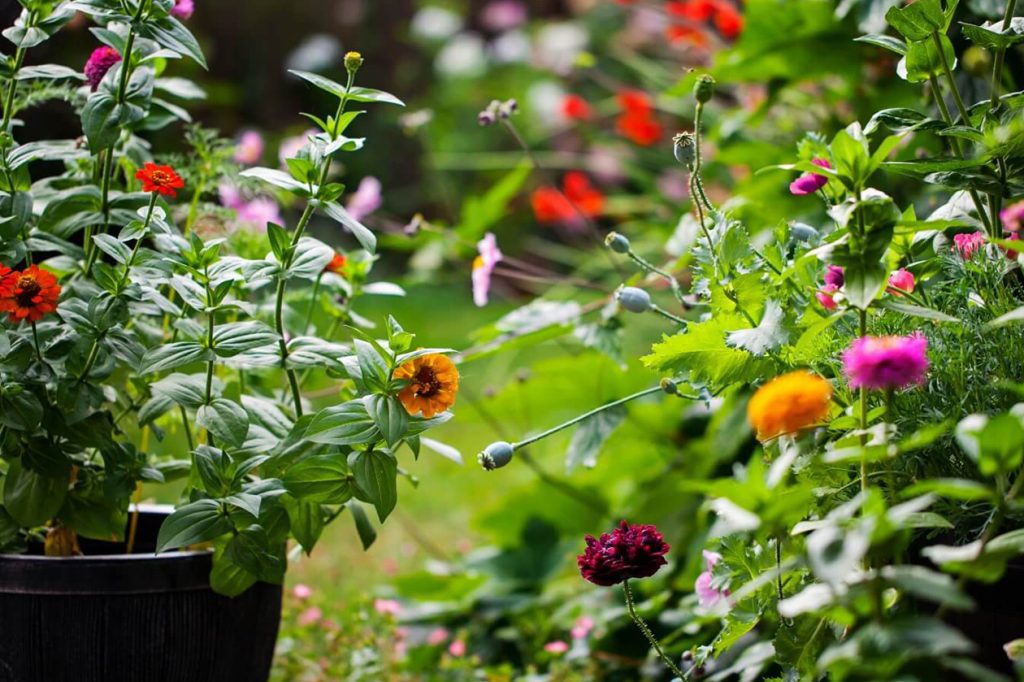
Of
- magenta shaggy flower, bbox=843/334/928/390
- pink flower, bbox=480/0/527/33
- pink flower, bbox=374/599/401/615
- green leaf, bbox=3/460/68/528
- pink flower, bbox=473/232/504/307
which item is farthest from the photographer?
pink flower, bbox=480/0/527/33

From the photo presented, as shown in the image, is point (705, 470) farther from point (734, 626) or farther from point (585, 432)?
point (734, 626)

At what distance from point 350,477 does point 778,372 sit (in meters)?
0.36

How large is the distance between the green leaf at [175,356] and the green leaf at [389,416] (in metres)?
0.14

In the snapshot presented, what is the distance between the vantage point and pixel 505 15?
3.97 meters

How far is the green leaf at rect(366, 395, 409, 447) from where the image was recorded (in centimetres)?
74

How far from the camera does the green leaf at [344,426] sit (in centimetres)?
77

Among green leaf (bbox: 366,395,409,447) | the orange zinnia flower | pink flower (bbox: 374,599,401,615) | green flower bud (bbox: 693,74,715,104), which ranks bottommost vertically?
pink flower (bbox: 374,599,401,615)

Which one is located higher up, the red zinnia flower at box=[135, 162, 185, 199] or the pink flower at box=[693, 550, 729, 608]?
the red zinnia flower at box=[135, 162, 185, 199]

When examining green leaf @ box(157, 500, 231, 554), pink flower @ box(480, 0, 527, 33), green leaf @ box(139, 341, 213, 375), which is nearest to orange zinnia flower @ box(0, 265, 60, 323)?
green leaf @ box(139, 341, 213, 375)

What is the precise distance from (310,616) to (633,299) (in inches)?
30.1

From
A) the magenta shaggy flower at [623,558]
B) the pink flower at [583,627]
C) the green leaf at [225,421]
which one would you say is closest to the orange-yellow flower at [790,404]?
the magenta shaggy flower at [623,558]

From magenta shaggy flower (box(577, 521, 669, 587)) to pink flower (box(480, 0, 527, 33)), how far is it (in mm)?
3511

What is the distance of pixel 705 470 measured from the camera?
1.34m

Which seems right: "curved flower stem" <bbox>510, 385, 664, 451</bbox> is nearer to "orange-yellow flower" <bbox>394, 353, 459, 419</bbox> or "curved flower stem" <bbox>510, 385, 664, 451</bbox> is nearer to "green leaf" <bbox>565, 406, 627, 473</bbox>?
"orange-yellow flower" <bbox>394, 353, 459, 419</bbox>
